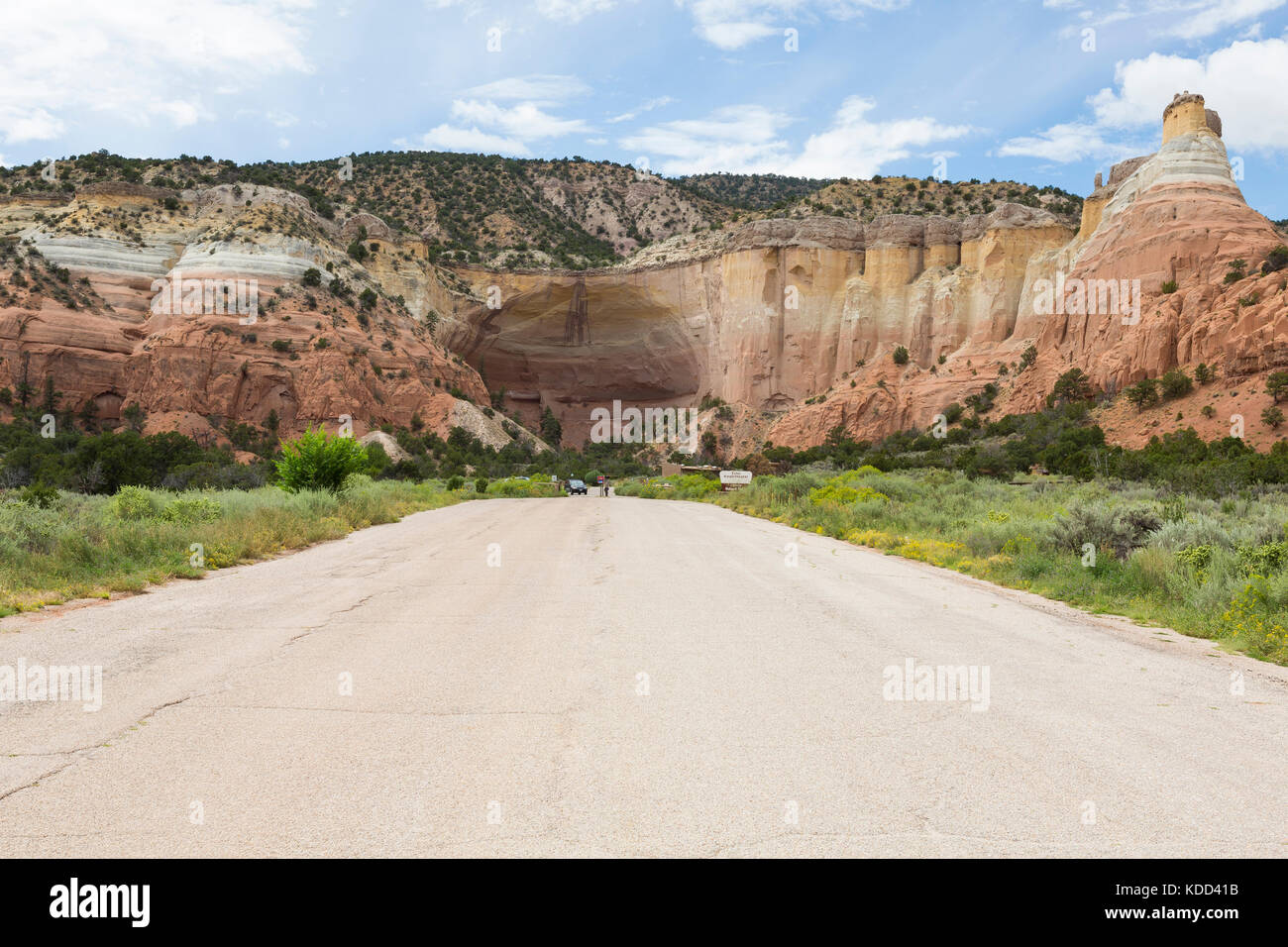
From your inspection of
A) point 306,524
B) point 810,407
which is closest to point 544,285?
point 810,407

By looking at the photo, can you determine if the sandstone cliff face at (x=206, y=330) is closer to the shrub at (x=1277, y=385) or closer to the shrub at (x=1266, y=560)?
the shrub at (x=1277, y=385)

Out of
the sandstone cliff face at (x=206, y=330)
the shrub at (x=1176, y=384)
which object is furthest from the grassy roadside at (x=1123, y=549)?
the sandstone cliff face at (x=206, y=330)

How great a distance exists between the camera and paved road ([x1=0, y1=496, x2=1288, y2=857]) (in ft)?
11.6

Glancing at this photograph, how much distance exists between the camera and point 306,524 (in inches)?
698

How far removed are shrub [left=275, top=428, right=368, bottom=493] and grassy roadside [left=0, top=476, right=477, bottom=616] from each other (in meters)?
4.35

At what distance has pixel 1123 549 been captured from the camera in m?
12.3

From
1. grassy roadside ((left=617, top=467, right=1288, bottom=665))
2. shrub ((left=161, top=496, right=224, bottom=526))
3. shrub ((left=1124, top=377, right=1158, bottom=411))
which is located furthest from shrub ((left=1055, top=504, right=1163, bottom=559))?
shrub ((left=1124, top=377, right=1158, bottom=411))

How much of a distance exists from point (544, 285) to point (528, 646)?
75.6m

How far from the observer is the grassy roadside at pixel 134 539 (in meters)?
9.72

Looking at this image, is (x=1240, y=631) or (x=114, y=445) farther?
(x=114, y=445)

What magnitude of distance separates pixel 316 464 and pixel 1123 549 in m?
22.5

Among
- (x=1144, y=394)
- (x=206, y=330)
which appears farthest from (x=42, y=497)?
(x=1144, y=394)
